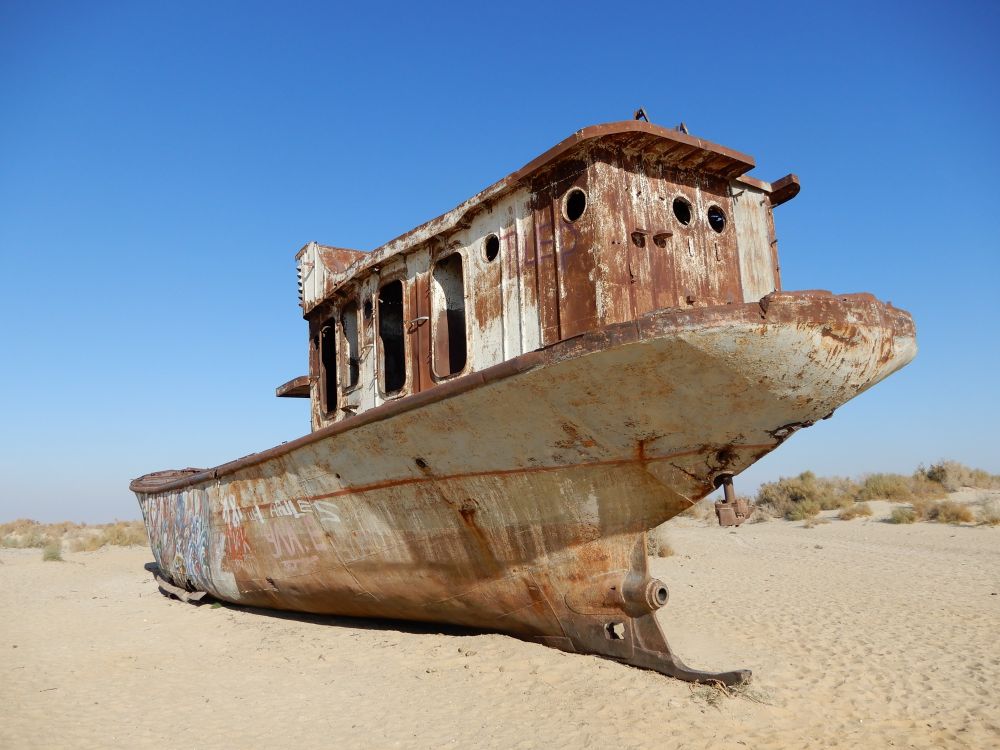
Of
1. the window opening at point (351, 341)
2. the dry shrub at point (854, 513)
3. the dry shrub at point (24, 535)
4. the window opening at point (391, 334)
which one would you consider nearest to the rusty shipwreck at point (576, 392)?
the window opening at point (391, 334)

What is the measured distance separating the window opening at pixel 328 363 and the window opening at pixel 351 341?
0.95 feet

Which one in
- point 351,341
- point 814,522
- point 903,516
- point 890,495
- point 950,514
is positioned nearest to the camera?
point 351,341

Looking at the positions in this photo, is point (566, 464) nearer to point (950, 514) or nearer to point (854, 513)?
point (950, 514)

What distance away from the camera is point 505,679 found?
4895mm

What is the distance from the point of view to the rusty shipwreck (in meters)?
3.94

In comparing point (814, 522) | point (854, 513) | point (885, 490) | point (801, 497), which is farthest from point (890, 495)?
point (814, 522)

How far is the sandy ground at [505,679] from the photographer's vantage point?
4.16m

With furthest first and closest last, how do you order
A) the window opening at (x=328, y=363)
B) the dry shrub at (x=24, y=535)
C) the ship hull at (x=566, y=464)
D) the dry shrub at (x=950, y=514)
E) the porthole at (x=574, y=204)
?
the dry shrub at (x=24, y=535) < the dry shrub at (x=950, y=514) < the window opening at (x=328, y=363) < the porthole at (x=574, y=204) < the ship hull at (x=566, y=464)

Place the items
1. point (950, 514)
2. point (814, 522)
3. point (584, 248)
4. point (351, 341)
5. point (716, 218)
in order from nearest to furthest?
1. point (584, 248)
2. point (716, 218)
3. point (351, 341)
4. point (950, 514)
5. point (814, 522)

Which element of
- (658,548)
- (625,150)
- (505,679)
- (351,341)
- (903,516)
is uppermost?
(625,150)

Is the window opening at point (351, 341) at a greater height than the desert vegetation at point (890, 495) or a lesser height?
greater

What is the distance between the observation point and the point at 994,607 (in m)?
7.61

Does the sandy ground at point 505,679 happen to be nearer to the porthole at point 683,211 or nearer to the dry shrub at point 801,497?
the porthole at point 683,211

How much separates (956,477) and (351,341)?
23.0 metres
